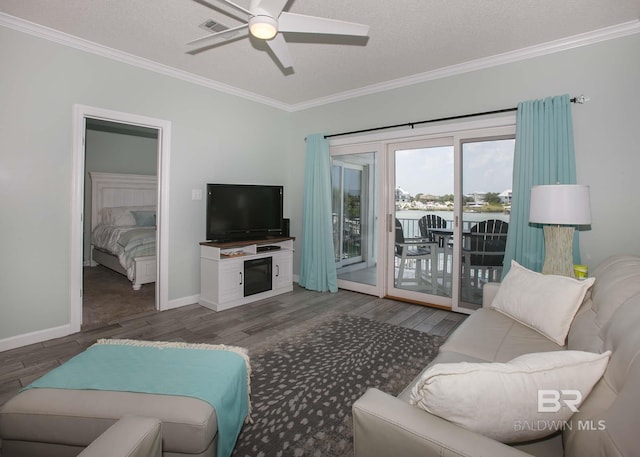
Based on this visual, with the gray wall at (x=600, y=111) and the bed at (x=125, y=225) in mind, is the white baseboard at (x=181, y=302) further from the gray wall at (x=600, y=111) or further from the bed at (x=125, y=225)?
the gray wall at (x=600, y=111)

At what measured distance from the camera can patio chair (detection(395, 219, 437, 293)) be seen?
4.16 metres

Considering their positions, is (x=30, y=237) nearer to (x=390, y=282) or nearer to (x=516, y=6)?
(x=390, y=282)

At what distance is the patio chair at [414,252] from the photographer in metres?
4.16

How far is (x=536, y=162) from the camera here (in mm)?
3082

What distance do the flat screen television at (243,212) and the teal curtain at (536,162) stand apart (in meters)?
2.94

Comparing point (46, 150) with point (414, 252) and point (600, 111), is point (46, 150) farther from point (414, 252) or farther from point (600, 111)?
point (600, 111)

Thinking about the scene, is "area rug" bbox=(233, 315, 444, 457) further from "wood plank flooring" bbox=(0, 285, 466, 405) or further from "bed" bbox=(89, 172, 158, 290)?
"bed" bbox=(89, 172, 158, 290)

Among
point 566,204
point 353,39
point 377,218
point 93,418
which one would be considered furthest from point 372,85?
point 93,418

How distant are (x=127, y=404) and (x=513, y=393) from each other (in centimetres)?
142

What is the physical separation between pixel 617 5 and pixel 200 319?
4.63 meters

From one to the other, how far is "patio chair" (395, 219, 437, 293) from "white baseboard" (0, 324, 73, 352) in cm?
373

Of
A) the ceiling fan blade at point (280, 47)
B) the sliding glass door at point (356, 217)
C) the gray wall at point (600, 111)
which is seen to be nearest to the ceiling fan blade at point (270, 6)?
the ceiling fan blade at point (280, 47)

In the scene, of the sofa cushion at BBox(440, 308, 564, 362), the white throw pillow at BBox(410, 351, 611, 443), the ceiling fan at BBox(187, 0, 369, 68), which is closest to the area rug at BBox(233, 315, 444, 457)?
the sofa cushion at BBox(440, 308, 564, 362)

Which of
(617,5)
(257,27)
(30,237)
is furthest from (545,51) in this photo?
(30,237)
